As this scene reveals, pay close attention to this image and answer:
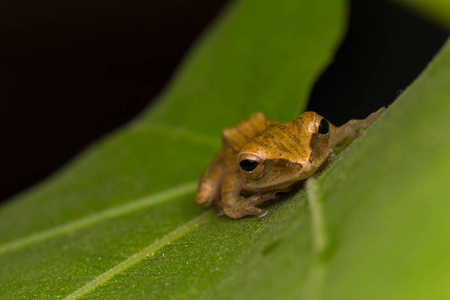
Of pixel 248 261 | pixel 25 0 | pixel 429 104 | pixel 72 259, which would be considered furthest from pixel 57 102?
pixel 429 104

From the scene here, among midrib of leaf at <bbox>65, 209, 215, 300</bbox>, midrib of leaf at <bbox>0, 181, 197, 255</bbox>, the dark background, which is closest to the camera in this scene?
midrib of leaf at <bbox>65, 209, 215, 300</bbox>

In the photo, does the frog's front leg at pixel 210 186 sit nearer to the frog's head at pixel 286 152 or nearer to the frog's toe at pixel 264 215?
the frog's head at pixel 286 152

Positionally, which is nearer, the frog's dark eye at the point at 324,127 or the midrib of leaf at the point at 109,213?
the frog's dark eye at the point at 324,127

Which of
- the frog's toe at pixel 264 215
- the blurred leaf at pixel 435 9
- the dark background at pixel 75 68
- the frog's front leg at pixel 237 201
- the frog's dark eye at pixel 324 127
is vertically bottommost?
the dark background at pixel 75 68

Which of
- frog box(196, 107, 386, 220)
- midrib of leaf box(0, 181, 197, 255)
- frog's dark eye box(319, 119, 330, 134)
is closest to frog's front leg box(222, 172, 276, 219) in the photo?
frog box(196, 107, 386, 220)

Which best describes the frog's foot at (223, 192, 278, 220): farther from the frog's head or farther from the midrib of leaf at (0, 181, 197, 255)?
the midrib of leaf at (0, 181, 197, 255)

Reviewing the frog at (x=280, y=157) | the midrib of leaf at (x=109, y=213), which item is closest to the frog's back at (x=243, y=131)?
the frog at (x=280, y=157)
